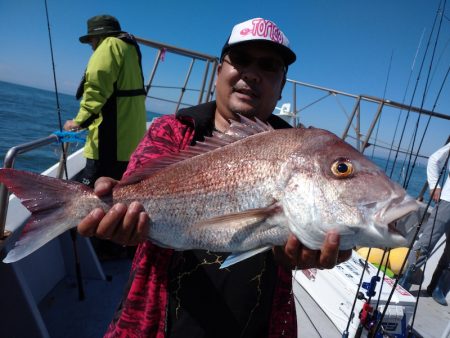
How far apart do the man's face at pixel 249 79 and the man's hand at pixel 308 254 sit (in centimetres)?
84

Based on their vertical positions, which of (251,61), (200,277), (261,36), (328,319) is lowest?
(328,319)

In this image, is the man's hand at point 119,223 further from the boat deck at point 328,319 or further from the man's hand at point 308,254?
the boat deck at point 328,319

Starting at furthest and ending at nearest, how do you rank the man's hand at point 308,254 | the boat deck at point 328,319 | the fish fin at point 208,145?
the boat deck at point 328,319
the fish fin at point 208,145
the man's hand at point 308,254

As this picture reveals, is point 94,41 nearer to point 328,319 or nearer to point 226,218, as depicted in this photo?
point 226,218

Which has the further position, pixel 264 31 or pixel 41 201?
pixel 264 31

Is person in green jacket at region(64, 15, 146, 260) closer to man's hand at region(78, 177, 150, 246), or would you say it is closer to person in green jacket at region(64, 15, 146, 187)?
person in green jacket at region(64, 15, 146, 187)

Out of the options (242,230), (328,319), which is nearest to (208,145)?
(242,230)

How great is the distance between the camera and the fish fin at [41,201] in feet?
4.48

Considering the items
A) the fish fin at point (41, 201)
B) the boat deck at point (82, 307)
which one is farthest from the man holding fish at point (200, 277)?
the boat deck at point (82, 307)

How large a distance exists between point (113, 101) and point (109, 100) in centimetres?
5

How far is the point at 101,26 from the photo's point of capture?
141 inches

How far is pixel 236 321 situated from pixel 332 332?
2174 mm

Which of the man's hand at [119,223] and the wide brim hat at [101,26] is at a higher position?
→ the wide brim hat at [101,26]

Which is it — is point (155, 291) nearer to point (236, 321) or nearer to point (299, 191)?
point (236, 321)
